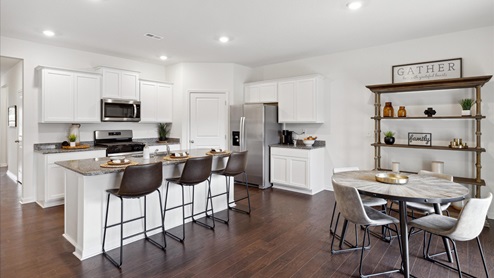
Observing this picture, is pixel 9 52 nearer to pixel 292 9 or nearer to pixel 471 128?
pixel 292 9

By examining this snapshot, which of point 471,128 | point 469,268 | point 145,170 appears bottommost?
point 469,268

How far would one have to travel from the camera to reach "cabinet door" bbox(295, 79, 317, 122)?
515 centimetres

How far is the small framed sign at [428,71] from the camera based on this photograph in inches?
158

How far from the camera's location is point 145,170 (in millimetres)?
2668

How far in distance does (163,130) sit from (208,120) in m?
1.11

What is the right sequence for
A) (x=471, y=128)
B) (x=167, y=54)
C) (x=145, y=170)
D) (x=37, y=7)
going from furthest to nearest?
(x=167, y=54) < (x=471, y=128) < (x=37, y=7) < (x=145, y=170)

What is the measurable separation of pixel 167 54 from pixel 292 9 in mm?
2949

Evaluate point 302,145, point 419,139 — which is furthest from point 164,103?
point 419,139

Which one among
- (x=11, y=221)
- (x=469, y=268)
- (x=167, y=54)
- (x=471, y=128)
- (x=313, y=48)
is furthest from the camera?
(x=167, y=54)

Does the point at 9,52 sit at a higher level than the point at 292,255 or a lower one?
higher

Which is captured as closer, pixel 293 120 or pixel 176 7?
pixel 176 7

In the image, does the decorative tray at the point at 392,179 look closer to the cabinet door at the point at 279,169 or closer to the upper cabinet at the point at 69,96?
the cabinet door at the point at 279,169

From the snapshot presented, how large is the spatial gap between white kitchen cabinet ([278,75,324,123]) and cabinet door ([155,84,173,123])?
2487mm

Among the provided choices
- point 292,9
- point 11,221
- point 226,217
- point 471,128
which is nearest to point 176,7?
point 292,9
